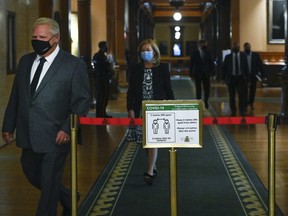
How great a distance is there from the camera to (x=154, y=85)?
7.05m

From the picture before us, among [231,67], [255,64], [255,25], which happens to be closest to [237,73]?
[231,67]

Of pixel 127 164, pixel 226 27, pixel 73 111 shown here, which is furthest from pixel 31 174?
pixel 226 27

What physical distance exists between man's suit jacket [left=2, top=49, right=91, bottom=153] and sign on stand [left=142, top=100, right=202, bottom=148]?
24.1 inches

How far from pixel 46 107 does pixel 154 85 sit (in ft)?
7.99

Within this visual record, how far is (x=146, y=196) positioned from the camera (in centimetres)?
655

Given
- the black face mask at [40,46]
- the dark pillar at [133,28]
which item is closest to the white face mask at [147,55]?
the black face mask at [40,46]

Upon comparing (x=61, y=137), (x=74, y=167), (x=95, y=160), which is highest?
(x=61, y=137)

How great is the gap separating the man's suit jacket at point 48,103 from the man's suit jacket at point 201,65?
10.7 meters

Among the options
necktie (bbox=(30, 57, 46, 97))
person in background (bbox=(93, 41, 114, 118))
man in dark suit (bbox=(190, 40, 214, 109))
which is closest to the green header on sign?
necktie (bbox=(30, 57, 46, 97))

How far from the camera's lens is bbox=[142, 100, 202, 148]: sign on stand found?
458 centimetres

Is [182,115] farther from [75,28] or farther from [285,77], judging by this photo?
[75,28]

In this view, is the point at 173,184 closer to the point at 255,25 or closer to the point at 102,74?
the point at 102,74

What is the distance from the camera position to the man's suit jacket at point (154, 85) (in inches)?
278

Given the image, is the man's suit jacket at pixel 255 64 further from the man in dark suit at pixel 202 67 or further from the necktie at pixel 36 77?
the necktie at pixel 36 77
